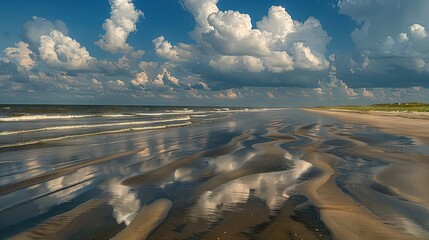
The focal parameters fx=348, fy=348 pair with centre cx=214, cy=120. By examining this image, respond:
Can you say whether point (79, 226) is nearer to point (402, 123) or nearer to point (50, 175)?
point (50, 175)

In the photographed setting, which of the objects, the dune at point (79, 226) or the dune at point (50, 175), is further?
the dune at point (50, 175)

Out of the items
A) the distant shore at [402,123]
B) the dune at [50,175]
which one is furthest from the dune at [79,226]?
the distant shore at [402,123]

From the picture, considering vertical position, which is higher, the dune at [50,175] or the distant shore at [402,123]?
the dune at [50,175]

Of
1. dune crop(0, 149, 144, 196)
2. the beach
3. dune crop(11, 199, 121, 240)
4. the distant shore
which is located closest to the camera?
dune crop(11, 199, 121, 240)

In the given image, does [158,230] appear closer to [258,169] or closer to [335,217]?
[335,217]

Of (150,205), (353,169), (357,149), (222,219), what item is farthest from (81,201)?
(357,149)

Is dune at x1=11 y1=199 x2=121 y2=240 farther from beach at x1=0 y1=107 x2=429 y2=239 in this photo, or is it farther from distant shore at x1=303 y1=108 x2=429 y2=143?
distant shore at x1=303 y1=108 x2=429 y2=143

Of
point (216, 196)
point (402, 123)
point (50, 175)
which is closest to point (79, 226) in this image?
point (216, 196)

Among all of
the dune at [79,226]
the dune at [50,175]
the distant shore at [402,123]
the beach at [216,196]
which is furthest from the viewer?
the distant shore at [402,123]

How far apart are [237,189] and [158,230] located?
3.85 m

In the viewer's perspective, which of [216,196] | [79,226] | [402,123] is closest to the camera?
[79,226]

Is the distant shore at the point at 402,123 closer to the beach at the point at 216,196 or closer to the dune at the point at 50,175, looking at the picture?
the beach at the point at 216,196

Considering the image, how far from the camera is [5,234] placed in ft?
21.7

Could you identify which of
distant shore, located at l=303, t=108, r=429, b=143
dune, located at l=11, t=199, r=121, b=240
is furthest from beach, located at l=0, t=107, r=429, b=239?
distant shore, located at l=303, t=108, r=429, b=143
